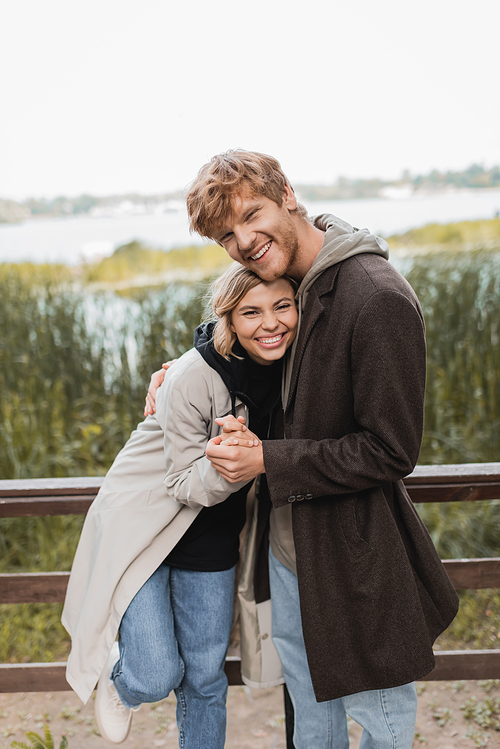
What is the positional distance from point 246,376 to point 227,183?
491mm

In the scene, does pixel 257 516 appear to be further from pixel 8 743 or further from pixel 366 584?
pixel 8 743

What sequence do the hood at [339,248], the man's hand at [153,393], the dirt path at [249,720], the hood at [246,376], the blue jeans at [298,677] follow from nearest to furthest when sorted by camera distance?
1. the hood at [339,248]
2. the hood at [246,376]
3. the blue jeans at [298,677]
4. the man's hand at [153,393]
5. the dirt path at [249,720]

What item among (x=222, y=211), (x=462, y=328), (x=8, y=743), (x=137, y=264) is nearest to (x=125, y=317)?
(x=137, y=264)

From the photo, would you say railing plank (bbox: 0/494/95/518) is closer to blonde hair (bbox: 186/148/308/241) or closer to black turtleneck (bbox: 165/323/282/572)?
black turtleneck (bbox: 165/323/282/572)

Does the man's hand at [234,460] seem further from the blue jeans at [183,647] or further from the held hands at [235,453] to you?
the blue jeans at [183,647]

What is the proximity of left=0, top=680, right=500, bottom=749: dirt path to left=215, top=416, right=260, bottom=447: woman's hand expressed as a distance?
152 centimetres

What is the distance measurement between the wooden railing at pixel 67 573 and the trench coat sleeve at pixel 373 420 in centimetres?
60

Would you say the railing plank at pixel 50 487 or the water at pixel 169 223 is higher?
the water at pixel 169 223

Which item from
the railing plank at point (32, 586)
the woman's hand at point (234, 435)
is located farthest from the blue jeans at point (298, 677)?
the railing plank at point (32, 586)

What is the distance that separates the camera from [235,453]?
4.50 feet

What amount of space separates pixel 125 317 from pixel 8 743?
2.66 meters

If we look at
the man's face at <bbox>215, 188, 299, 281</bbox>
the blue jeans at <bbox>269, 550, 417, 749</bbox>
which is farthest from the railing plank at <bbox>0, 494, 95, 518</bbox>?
the man's face at <bbox>215, 188, 299, 281</bbox>

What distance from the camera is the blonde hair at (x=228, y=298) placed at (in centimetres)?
152

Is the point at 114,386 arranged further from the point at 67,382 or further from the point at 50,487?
the point at 50,487
